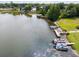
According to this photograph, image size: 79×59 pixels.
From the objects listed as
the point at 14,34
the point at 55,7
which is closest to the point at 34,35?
the point at 14,34

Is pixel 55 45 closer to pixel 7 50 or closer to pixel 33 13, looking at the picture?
pixel 7 50

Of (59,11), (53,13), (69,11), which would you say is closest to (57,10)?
→ (59,11)

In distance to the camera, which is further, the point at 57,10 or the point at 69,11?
the point at 57,10

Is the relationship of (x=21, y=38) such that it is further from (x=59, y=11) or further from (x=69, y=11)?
(x=59, y=11)

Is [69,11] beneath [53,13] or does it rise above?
above

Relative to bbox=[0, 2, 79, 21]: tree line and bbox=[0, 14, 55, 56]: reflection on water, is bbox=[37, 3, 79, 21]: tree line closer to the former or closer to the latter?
bbox=[0, 2, 79, 21]: tree line

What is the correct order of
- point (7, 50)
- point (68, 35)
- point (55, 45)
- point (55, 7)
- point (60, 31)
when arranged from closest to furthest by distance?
point (7, 50) → point (55, 45) → point (68, 35) → point (60, 31) → point (55, 7)

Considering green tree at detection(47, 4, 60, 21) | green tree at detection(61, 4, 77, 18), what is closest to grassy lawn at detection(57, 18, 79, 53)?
green tree at detection(61, 4, 77, 18)

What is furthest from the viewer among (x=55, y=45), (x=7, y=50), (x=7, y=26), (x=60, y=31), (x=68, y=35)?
(x=7, y=26)
